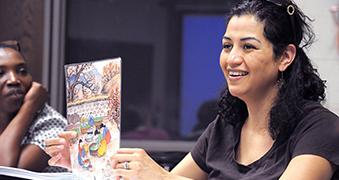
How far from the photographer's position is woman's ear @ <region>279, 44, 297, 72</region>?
3.65 ft

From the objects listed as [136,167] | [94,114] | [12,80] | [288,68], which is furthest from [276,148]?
[12,80]

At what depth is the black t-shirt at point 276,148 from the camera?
0.96 m

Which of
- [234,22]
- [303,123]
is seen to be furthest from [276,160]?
[234,22]

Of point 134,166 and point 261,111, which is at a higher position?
point 261,111

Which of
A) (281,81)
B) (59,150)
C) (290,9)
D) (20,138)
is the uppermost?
(290,9)

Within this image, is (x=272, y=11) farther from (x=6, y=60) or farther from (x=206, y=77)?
(x=6, y=60)

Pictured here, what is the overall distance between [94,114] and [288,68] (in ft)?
2.15

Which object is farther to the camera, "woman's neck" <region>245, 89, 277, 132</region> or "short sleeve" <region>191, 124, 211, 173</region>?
"short sleeve" <region>191, 124, 211, 173</region>

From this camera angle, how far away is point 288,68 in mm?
1148

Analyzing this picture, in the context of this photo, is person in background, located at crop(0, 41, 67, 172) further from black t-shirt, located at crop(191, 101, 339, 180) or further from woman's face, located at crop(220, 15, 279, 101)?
woman's face, located at crop(220, 15, 279, 101)

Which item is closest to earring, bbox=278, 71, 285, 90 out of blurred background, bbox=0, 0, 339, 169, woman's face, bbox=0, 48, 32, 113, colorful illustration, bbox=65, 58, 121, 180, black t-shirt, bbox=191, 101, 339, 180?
black t-shirt, bbox=191, 101, 339, 180

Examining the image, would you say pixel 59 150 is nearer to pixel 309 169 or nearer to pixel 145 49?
pixel 309 169

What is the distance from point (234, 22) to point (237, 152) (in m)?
0.45

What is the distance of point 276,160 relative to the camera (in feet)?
3.44
